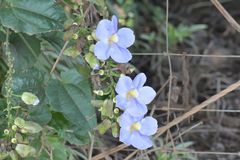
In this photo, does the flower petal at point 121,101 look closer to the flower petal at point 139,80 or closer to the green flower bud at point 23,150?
the flower petal at point 139,80

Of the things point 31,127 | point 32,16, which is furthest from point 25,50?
point 31,127

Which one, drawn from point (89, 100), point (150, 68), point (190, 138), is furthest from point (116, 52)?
point (150, 68)

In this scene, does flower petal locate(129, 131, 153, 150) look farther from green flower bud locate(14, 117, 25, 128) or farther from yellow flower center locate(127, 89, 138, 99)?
green flower bud locate(14, 117, 25, 128)

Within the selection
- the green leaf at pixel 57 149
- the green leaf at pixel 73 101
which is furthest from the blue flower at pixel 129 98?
the green leaf at pixel 57 149

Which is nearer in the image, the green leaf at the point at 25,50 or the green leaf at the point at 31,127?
the green leaf at the point at 31,127

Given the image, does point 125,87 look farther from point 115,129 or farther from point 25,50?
point 25,50

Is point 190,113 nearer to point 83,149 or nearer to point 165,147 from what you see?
point 165,147
